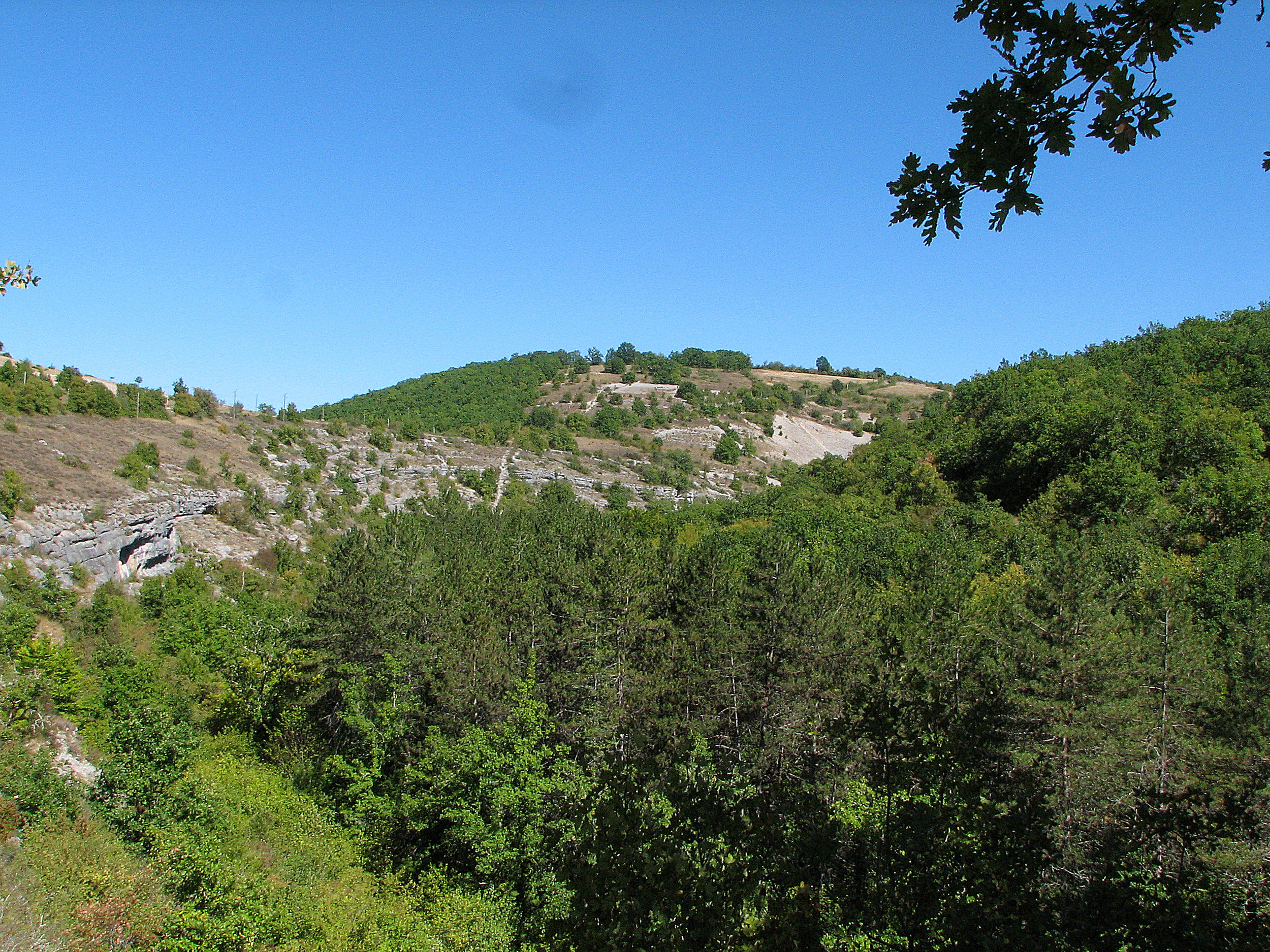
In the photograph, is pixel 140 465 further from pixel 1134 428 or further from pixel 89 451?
pixel 1134 428

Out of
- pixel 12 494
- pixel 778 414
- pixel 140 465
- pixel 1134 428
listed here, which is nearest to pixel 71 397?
pixel 140 465

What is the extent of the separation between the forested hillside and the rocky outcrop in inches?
88.8

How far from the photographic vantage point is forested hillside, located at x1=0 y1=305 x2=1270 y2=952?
5.40 metres

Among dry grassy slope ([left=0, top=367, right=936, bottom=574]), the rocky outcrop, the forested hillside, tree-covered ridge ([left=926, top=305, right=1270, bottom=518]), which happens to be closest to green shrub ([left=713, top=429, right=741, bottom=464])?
dry grassy slope ([left=0, top=367, right=936, bottom=574])

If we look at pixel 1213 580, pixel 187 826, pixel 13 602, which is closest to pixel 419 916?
pixel 187 826

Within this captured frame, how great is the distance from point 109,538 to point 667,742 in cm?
3510

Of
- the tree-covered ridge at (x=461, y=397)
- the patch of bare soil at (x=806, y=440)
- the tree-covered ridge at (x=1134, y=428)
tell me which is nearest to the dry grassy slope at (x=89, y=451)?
the tree-covered ridge at (x=461, y=397)

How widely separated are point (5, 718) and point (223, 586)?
2435 cm

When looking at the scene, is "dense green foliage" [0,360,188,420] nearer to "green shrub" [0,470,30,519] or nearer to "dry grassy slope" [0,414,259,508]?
"dry grassy slope" [0,414,259,508]

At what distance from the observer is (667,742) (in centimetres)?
2155

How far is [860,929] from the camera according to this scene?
5223mm

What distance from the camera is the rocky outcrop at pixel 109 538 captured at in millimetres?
36469

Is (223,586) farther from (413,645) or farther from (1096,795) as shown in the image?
(1096,795)

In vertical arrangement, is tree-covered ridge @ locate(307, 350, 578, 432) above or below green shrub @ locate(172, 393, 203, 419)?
above
